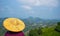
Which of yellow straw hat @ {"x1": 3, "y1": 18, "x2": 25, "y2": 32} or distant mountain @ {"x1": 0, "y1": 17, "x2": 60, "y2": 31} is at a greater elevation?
yellow straw hat @ {"x1": 3, "y1": 18, "x2": 25, "y2": 32}

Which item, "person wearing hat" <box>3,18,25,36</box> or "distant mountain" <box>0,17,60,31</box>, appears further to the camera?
"distant mountain" <box>0,17,60,31</box>

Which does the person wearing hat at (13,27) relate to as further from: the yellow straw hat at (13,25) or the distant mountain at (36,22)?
the distant mountain at (36,22)

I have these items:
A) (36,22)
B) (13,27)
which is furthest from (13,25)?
(36,22)

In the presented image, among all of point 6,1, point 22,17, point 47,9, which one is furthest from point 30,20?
point 6,1

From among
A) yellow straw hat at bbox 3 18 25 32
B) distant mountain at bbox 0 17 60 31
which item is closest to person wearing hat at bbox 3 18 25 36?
yellow straw hat at bbox 3 18 25 32

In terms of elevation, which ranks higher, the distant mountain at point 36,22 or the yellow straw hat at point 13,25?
the yellow straw hat at point 13,25

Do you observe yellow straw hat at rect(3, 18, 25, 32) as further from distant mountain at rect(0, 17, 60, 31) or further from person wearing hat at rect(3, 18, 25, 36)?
distant mountain at rect(0, 17, 60, 31)

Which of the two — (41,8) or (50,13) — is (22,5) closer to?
(41,8)

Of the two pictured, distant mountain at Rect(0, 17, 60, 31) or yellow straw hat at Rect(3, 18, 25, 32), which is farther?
distant mountain at Rect(0, 17, 60, 31)

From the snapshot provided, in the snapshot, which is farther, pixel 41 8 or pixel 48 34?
pixel 41 8

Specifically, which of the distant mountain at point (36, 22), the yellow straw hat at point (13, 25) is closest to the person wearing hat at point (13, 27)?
the yellow straw hat at point (13, 25)

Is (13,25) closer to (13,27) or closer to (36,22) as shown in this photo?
(13,27)
